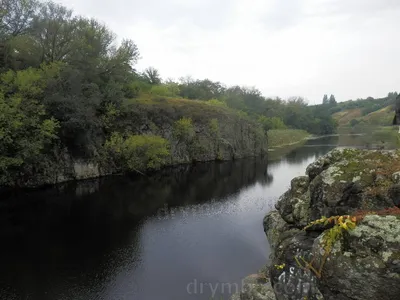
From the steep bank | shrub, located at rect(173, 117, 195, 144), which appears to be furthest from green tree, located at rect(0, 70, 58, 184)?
shrub, located at rect(173, 117, 195, 144)

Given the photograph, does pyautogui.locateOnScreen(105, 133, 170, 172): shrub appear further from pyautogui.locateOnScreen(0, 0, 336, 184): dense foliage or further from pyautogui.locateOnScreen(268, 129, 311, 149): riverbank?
pyautogui.locateOnScreen(268, 129, 311, 149): riverbank

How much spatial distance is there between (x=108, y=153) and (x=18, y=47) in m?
19.3

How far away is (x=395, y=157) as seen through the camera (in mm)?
7582

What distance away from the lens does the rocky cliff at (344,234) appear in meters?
4.68

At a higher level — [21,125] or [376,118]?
[376,118]

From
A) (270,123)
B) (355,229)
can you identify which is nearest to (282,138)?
(270,123)

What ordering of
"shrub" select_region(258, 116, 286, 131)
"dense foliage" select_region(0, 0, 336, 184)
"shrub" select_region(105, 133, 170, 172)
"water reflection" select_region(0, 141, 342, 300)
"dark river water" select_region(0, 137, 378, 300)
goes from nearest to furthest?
1. "dark river water" select_region(0, 137, 378, 300)
2. "water reflection" select_region(0, 141, 342, 300)
3. "dense foliage" select_region(0, 0, 336, 184)
4. "shrub" select_region(105, 133, 170, 172)
5. "shrub" select_region(258, 116, 286, 131)

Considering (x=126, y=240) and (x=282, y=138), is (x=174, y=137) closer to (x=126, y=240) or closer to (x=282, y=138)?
(x=126, y=240)

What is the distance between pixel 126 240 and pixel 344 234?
2139cm

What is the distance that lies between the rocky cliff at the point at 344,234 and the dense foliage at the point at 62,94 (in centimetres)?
3297

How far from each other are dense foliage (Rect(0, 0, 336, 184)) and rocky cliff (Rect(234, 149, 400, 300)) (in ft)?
108

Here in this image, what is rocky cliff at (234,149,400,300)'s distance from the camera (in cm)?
468

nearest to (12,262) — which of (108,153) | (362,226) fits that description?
(362,226)

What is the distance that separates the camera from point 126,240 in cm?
2402
